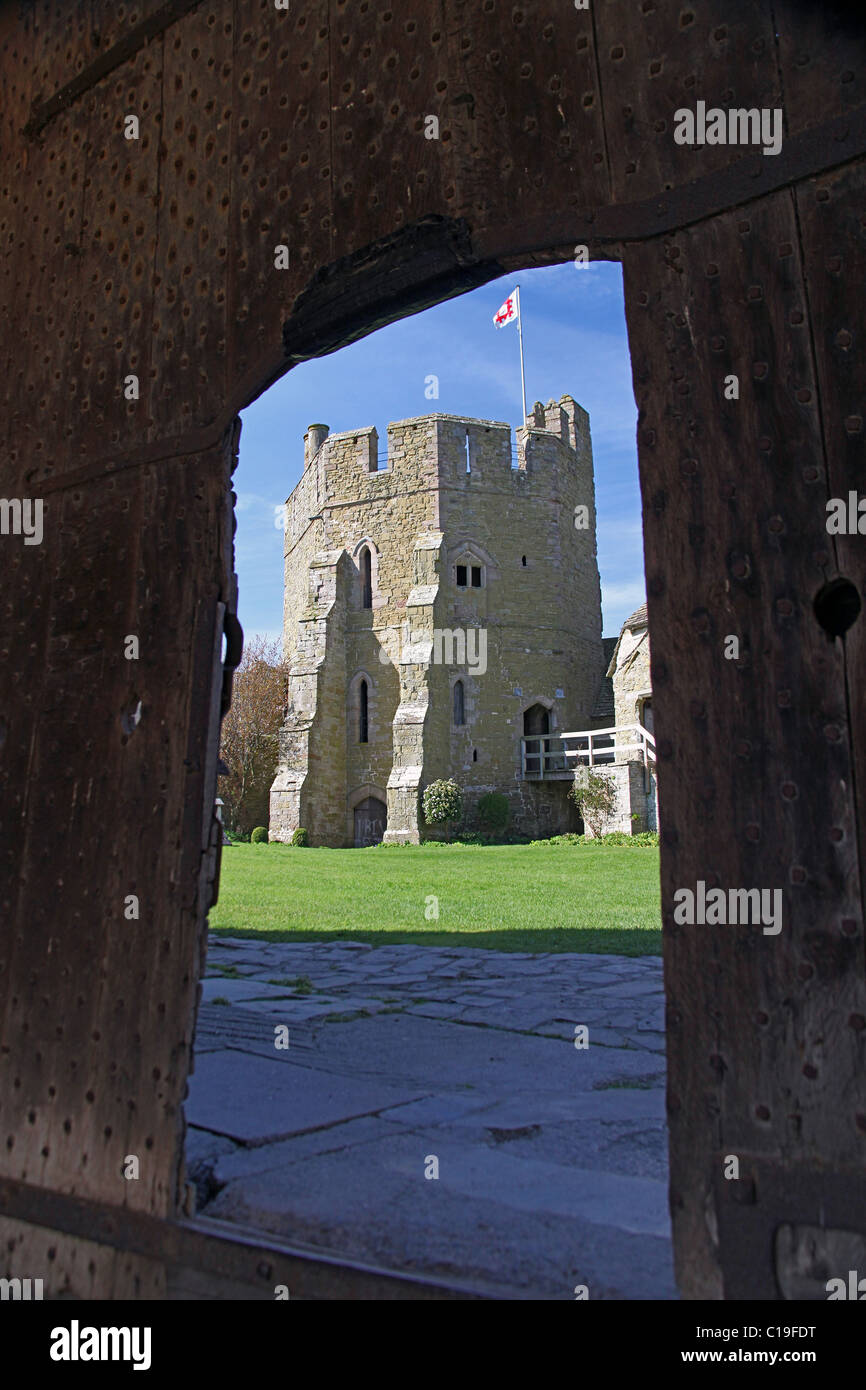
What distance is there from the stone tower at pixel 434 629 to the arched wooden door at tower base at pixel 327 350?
77.9ft

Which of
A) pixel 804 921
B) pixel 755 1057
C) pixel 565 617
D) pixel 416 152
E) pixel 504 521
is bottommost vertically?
pixel 755 1057

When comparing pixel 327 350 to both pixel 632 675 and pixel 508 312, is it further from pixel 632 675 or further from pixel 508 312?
pixel 508 312

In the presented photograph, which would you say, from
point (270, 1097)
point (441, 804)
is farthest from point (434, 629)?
point (270, 1097)

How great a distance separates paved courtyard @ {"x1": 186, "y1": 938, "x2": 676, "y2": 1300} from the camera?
234cm

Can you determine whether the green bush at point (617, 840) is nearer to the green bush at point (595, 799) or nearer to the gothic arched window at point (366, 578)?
the green bush at point (595, 799)

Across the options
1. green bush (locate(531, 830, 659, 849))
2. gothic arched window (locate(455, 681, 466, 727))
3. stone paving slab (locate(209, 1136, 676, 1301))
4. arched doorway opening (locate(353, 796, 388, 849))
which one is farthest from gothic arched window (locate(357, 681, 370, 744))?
stone paving slab (locate(209, 1136, 676, 1301))

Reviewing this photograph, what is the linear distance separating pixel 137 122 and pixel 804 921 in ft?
11.9

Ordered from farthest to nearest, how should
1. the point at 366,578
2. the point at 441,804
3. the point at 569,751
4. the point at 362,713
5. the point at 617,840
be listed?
the point at 366,578 → the point at 362,713 → the point at 569,751 → the point at 441,804 → the point at 617,840

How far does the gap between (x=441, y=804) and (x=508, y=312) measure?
676 inches

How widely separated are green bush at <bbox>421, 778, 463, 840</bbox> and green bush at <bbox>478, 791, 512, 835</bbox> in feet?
3.86

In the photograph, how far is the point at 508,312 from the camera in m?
31.8

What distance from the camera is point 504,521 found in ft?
98.7
